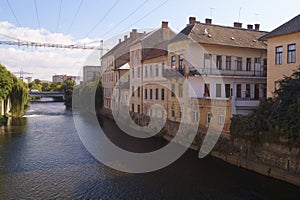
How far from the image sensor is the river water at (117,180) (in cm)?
1291

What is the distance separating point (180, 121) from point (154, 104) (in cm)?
533

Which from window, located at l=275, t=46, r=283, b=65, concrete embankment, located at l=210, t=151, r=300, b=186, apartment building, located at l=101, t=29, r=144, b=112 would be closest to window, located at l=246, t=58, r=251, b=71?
window, located at l=275, t=46, r=283, b=65

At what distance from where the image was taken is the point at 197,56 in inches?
904

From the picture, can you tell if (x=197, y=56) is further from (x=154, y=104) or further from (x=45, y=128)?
(x=45, y=128)

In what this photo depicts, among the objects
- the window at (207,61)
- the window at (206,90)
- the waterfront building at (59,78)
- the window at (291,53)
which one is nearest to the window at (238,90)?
the window at (206,90)

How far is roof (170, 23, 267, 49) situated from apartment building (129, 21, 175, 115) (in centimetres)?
375

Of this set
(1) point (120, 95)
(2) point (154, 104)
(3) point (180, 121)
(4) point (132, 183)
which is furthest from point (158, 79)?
→ (4) point (132, 183)

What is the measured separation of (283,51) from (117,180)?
12659 millimetres

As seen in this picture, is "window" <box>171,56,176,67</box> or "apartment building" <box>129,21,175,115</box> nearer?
"window" <box>171,56,176,67</box>

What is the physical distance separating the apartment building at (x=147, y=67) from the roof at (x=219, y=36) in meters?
3.75

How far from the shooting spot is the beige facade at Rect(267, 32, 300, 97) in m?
17.5

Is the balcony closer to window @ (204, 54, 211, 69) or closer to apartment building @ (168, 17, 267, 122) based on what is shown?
apartment building @ (168, 17, 267, 122)

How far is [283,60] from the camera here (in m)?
18.3

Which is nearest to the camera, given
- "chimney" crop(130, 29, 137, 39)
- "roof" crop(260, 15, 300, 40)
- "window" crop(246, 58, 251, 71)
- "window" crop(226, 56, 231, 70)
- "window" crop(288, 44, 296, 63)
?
"roof" crop(260, 15, 300, 40)
